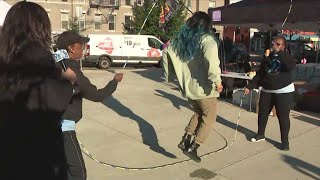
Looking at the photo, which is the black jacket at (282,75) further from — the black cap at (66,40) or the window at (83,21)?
the window at (83,21)

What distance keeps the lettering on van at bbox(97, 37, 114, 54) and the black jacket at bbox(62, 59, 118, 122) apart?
19017 mm

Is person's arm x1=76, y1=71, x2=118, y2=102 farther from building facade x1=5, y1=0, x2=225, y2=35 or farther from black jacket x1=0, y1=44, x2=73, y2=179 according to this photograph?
building facade x1=5, y1=0, x2=225, y2=35

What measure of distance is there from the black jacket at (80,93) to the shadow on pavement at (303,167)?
2.82 meters

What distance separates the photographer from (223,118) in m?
8.14

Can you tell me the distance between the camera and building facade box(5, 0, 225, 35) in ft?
125

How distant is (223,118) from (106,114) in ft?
7.63

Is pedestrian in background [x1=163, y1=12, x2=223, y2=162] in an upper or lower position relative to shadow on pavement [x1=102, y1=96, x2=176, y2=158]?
upper

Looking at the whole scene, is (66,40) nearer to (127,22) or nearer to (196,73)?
(196,73)

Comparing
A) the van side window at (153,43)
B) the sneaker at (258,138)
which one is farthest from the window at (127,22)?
the sneaker at (258,138)

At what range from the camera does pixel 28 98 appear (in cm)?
215

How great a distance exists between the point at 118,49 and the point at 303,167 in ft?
59.2

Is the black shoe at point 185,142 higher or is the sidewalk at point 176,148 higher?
the black shoe at point 185,142

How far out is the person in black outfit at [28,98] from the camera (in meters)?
2.15

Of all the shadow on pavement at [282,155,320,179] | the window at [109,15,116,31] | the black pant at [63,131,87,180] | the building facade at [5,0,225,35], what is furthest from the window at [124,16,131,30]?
the black pant at [63,131,87,180]
